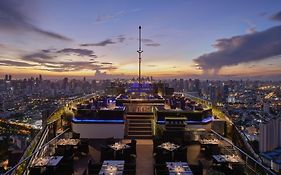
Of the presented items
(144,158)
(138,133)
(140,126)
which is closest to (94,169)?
(144,158)

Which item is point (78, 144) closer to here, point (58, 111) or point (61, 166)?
point (61, 166)

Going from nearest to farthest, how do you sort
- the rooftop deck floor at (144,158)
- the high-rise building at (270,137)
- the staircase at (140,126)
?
1. the rooftop deck floor at (144,158)
2. the staircase at (140,126)
3. the high-rise building at (270,137)

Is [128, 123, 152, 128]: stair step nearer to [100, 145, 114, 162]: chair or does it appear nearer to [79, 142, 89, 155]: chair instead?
[79, 142, 89, 155]: chair

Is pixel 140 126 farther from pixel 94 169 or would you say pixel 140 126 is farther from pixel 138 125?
pixel 94 169

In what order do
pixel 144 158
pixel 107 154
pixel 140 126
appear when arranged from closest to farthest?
pixel 107 154
pixel 144 158
pixel 140 126

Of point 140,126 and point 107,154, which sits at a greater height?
point 140,126

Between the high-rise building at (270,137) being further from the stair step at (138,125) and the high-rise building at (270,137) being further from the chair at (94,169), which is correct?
the chair at (94,169)

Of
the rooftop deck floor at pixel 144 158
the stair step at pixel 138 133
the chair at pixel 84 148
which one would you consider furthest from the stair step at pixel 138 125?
the chair at pixel 84 148

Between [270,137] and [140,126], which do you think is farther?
[270,137]
